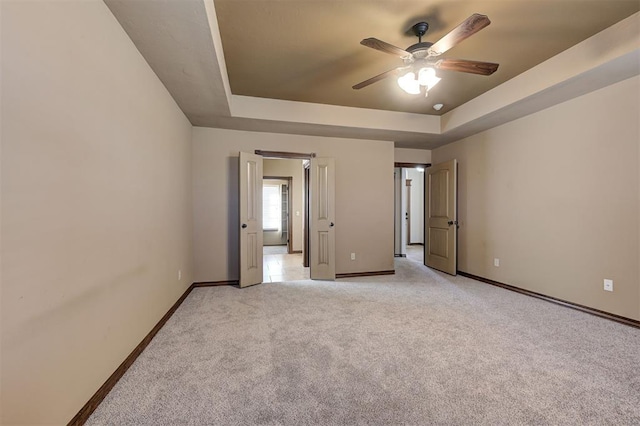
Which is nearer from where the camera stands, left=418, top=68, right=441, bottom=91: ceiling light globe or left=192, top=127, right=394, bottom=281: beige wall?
left=418, top=68, right=441, bottom=91: ceiling light globe

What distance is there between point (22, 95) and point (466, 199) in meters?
5.20

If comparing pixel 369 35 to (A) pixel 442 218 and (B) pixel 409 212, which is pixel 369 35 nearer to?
(A) pixel 442 218

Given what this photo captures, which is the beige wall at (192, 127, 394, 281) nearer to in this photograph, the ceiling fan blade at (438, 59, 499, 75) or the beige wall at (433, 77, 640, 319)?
the beige wall at (433, 77, 640, 319)

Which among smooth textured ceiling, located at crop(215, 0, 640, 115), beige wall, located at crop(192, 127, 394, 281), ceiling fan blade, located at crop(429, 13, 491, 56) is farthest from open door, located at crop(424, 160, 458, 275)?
ceiling fan blade, located at crop(429, 13, 491, 56)

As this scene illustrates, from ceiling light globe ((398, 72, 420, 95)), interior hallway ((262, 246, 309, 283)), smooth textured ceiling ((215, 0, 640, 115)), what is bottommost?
interior hallway ((262, 246, 309, 283))

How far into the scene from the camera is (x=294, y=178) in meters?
7.37

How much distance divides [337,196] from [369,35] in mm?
2615

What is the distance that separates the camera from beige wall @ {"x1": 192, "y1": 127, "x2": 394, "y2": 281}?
4.12m

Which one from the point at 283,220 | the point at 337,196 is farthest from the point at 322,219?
the point at 283,220

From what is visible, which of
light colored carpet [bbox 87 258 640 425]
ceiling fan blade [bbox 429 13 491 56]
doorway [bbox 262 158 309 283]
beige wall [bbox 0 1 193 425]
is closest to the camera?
beige wall [bbox 0 1 193 425]

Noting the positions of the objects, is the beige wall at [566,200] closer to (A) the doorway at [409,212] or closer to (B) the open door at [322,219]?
(A) the doorway at [409,212]

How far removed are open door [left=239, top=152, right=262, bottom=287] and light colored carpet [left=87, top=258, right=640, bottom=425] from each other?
84 cm

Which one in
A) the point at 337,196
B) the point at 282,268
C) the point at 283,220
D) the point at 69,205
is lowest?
the point at 282,268

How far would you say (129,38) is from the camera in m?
1.97
